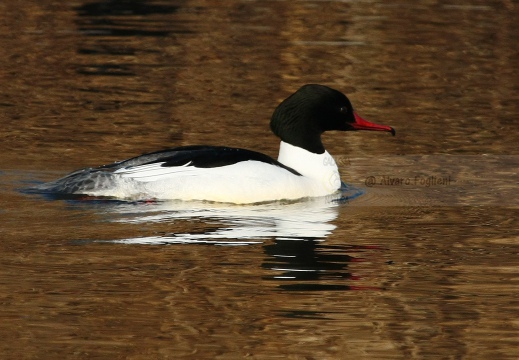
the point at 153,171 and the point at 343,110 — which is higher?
the point at 343,110

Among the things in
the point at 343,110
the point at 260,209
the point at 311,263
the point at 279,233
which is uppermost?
the point at 343,110

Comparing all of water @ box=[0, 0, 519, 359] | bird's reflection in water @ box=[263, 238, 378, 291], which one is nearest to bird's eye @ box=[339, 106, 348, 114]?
water @ box=[0, 0, 519, 359]

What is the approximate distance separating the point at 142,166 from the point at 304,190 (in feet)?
4.25

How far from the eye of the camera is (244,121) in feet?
46.2

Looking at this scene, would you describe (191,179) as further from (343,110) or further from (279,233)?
(343,110)

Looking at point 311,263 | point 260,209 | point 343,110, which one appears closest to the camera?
point 311,263

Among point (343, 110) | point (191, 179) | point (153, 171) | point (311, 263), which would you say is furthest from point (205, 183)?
point (311, 263)

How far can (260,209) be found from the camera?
10148mm

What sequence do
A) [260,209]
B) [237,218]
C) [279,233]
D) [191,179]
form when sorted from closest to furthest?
1. [279,233]
2. [237,218]
3. [260,209]
4. [191,179]

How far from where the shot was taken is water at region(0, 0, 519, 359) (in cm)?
700

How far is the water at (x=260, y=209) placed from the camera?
7000mm

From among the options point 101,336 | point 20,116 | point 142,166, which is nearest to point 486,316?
point 101,336

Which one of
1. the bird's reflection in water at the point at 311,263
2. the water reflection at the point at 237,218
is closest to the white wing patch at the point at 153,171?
the water reflection at the point at 237,218

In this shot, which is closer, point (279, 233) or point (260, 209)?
Answer: point (279, 233)
